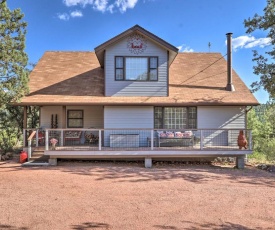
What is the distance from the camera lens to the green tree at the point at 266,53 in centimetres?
1327

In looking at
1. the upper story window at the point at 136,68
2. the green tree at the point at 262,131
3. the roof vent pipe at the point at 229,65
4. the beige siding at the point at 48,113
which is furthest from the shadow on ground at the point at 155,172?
the green tree at the point at 262,131

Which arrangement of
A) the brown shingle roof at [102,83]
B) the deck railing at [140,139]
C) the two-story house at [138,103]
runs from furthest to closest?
1. the brown shingle roof at [102,83]
2. the two-story house at [138,103]
3. the deck railing at [140,139]

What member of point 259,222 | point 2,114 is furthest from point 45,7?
point 259,222

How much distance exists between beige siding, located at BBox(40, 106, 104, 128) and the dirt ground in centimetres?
417

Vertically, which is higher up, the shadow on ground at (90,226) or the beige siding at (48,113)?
the beige siding at (48,113)

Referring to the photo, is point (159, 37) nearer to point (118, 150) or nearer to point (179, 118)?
point (179, 118)

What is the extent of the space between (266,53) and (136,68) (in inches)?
282

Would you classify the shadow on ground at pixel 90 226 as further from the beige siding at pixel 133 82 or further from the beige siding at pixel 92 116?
the beige siding at pixel 92 116

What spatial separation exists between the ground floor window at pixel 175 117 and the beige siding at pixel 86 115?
3495 millimetres

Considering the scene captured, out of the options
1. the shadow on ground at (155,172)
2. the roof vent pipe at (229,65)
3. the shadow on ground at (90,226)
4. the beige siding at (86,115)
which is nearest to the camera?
the shadow on ground at (90,226)

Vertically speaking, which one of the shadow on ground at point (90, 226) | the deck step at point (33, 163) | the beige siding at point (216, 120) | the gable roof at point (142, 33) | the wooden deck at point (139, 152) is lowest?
the shadow on ground at point (90, 226)

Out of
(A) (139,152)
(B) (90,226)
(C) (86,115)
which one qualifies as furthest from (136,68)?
(B) (90,226)

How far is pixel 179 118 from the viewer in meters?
14.4

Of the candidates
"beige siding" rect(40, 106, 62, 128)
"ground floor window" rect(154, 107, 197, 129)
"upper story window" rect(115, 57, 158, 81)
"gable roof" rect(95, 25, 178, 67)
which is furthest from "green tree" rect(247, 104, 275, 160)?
"beige siding" rect(40, 106, 62, 128)
